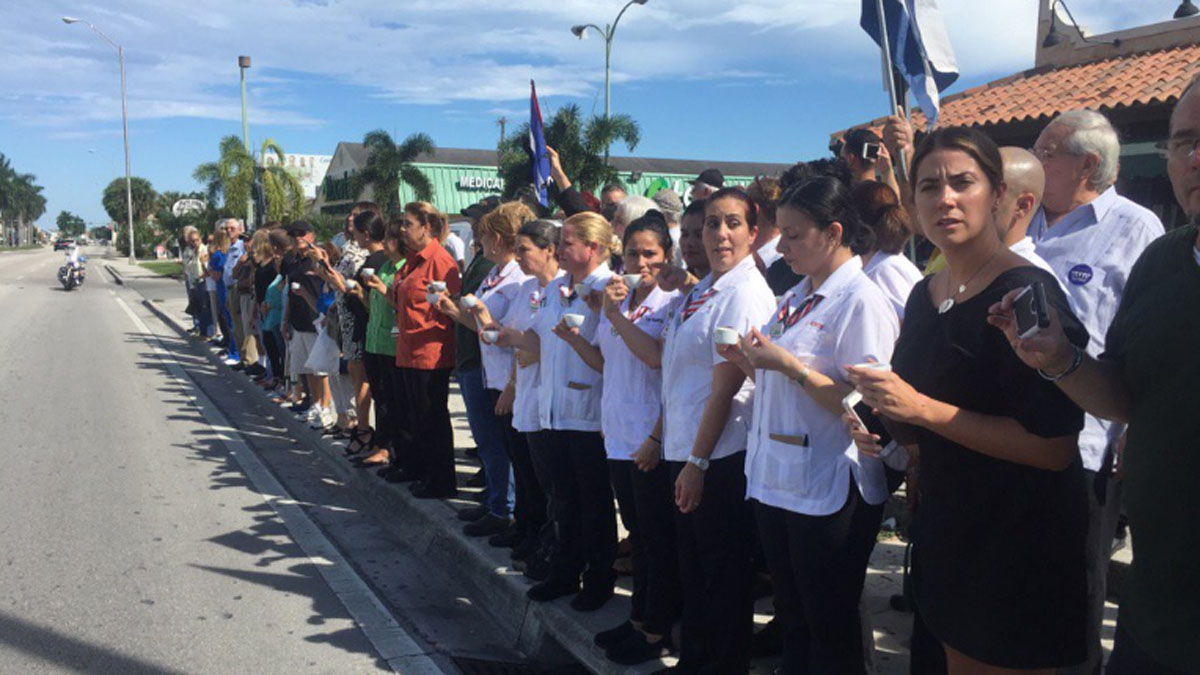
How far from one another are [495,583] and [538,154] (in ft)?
12.6

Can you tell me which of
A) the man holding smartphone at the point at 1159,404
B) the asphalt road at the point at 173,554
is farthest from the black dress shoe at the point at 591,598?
the man holding smartphone at the point at 1159,404

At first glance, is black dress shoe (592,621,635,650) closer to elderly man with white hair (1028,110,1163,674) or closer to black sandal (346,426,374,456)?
elderly man with white hair (1028,110,1163,674)

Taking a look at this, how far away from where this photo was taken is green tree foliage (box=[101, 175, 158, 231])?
104438 mm

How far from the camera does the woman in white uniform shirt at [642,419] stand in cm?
367

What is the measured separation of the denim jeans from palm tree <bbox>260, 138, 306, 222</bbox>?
3277 cm

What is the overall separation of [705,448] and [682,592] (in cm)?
94

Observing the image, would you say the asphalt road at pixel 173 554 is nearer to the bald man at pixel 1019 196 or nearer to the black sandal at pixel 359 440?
the black sandal at pixel 359 440

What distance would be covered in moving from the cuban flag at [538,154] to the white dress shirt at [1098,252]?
4.64 meters

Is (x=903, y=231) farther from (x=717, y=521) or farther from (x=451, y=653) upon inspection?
(x=451, y=653)

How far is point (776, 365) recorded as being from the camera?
2639mm

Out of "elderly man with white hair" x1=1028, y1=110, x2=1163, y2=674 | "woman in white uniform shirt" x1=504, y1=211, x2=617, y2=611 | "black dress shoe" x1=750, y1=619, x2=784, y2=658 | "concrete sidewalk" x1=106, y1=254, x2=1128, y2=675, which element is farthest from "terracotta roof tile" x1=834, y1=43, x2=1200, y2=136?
"black dress shoe" x1=750, y1=619, x2=784, y2=658

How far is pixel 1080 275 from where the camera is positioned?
3076mm

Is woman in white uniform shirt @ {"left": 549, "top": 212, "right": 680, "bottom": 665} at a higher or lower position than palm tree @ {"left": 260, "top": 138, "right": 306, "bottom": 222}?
lower

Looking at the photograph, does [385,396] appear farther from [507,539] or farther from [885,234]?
[885,234]
